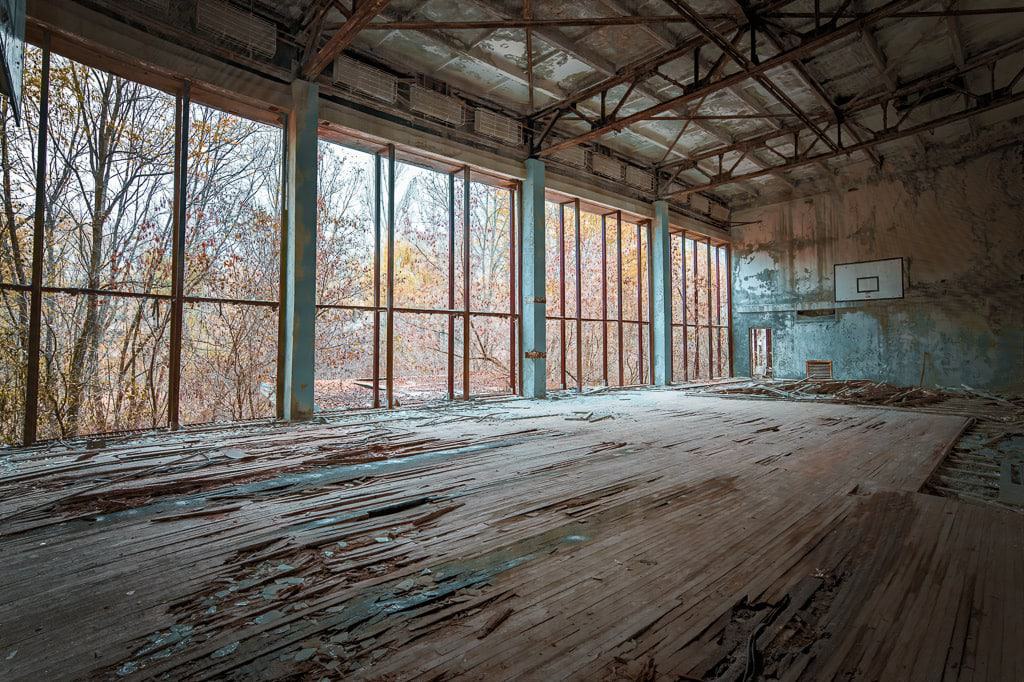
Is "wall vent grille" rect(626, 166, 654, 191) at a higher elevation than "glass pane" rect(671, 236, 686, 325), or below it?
higher

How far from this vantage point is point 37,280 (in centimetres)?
570

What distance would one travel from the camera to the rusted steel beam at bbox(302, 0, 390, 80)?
6148 mm

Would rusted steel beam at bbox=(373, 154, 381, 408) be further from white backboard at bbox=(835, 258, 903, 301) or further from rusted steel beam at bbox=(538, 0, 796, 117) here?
white backboard at bbox=(835, 258, 903, 301)

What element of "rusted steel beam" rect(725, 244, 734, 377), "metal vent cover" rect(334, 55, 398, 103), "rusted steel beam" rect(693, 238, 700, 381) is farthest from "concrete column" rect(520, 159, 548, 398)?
"rusted steel beam" rect(725, 244, 734, 377)

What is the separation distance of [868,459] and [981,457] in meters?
1.35

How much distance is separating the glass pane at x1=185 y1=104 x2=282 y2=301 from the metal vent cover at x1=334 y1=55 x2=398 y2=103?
1436 millimetres

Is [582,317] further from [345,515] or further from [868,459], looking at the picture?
[345,515]

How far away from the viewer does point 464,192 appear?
10.4 metres

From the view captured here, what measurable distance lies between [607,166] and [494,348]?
19.9 feet

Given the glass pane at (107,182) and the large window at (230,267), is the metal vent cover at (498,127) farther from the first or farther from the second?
the glass pane at (107,182)

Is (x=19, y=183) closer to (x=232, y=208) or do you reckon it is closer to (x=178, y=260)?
(x=178, y=260)

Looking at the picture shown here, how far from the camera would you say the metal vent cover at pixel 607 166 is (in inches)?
509

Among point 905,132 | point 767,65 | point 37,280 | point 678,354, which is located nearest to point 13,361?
point 37,280

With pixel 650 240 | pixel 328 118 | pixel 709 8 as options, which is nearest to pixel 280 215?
pixel 328 118
